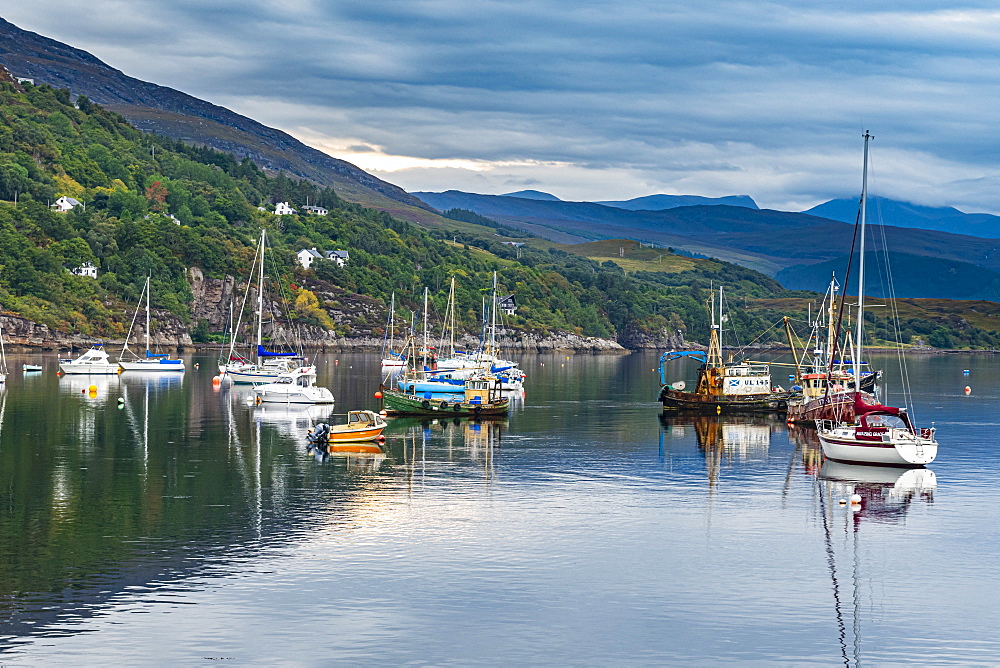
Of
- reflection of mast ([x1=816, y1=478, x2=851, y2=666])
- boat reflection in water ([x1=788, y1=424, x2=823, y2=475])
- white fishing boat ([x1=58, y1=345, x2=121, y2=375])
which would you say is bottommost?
reflection of mast ([x1=816, y1=478, x2=851, y2=666])

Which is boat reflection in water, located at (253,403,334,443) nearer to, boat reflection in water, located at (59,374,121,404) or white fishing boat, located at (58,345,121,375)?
boat reflection in water, located at (59,374,121,404)

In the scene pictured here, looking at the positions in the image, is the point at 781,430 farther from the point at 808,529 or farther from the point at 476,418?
the point at 808,529

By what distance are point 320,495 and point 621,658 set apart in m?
29.6

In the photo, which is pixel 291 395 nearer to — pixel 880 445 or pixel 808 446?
pixel 808 446

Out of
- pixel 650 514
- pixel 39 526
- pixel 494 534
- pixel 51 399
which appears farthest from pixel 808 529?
pixel 51 399

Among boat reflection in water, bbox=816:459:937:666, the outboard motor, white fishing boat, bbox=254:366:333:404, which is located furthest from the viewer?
white fishing boat, bbox=254:366:333:404

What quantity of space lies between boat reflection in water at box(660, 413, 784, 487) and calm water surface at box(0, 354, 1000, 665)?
0.97 meters

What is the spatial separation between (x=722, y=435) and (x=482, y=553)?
5422 cm

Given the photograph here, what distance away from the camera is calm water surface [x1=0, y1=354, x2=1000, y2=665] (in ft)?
118

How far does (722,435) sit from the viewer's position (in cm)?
9831

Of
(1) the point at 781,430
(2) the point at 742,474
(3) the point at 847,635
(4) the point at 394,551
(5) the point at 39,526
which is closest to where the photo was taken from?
(3) the point at 847,635

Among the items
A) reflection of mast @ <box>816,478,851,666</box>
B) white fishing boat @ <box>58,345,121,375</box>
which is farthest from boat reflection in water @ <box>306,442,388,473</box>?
white fishing boat @ <box>58,345,121,375</box>

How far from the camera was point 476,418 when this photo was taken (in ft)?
348

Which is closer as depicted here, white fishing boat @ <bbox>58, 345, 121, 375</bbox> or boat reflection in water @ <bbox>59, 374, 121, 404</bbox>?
boat reflection in water @ <bbox>59, 374, 121, 404</bbox>
